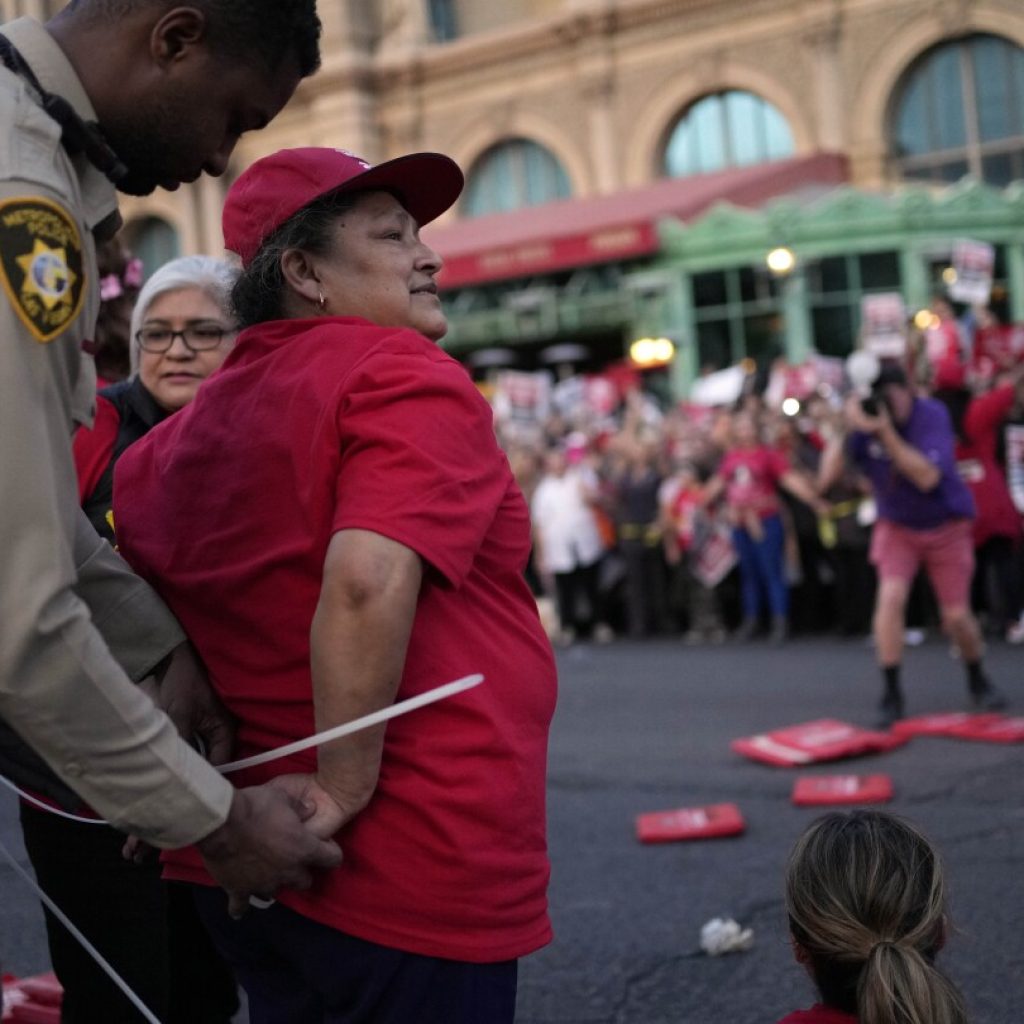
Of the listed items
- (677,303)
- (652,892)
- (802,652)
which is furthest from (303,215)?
(677,303)

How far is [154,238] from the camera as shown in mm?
39469

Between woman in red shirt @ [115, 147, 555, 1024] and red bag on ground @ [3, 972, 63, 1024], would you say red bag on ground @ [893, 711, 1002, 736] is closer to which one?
red bag on ground @ [3, 972, 63, 1024]

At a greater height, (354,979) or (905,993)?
(354,979)

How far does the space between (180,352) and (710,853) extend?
3.11 m

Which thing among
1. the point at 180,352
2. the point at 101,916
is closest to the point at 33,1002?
the point at 101,916

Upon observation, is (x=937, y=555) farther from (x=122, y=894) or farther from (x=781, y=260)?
(x=781, y=260)

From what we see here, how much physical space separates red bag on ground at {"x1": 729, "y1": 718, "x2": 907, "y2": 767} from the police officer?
540 centimetres

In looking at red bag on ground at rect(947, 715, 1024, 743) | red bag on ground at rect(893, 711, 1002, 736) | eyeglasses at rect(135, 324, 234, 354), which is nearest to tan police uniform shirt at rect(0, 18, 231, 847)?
eyeglasses at rect(135, 324, 234, 354)

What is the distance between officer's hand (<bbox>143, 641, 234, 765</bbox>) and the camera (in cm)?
221

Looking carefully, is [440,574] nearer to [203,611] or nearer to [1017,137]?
[203,611]

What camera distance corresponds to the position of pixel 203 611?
226 centimetres

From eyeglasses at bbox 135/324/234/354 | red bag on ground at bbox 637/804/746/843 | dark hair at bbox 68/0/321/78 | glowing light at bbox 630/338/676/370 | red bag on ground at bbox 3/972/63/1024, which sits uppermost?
glowing light at bbox 630/338/676/370

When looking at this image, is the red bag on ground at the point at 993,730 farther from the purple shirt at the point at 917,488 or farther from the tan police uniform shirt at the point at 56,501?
the tan police uniform shirt at the point at 56,501

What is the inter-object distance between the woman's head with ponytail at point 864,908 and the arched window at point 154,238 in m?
38.4
